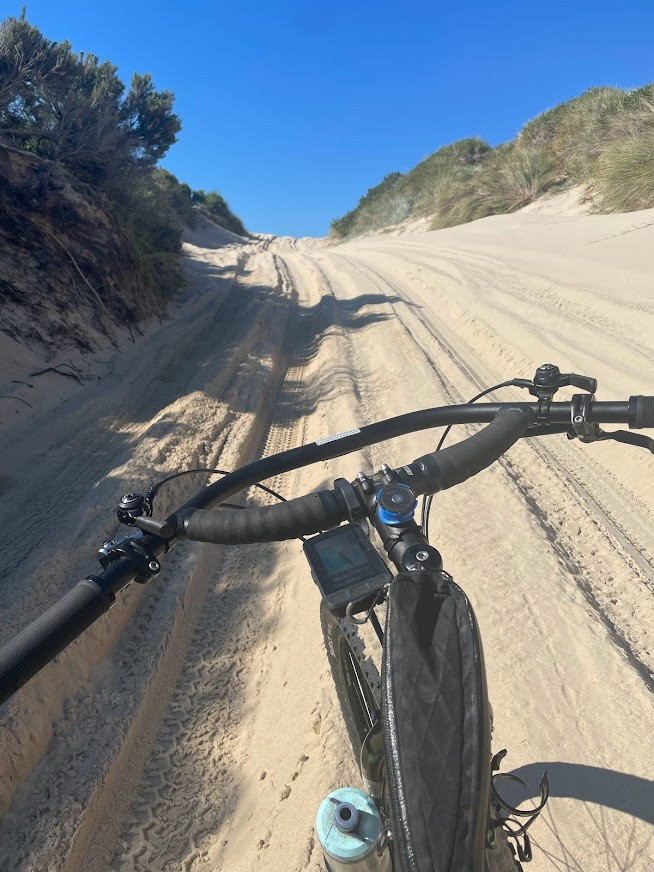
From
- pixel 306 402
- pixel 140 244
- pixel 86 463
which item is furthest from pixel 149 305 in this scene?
pixel 86 463

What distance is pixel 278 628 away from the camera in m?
3.46

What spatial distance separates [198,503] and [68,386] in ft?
21.9

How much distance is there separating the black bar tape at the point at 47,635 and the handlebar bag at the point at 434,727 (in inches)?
23.3

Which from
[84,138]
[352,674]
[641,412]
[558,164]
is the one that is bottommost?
[352,674]

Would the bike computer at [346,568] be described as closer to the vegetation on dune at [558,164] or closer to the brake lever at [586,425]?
the brake lever at [586,425]

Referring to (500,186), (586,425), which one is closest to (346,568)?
(586,425)

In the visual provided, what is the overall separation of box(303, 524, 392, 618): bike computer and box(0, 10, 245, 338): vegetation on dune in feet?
29.1

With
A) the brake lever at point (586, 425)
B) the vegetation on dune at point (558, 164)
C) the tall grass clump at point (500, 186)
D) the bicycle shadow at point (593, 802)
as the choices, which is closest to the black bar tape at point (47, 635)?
the brake lever at point (586, 425)

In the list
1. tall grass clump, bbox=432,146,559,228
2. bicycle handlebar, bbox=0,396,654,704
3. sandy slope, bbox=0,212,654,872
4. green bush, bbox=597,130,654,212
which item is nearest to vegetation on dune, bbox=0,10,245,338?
sandy slope, bbox=0,212,654,872

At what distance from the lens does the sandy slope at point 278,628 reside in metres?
2.35

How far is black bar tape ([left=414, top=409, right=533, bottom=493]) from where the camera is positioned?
4.49ft

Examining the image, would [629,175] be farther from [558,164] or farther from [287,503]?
[287,503]

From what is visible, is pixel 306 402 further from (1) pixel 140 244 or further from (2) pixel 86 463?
(1) pixel 140 244

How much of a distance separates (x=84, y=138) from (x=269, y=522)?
1171 cm
